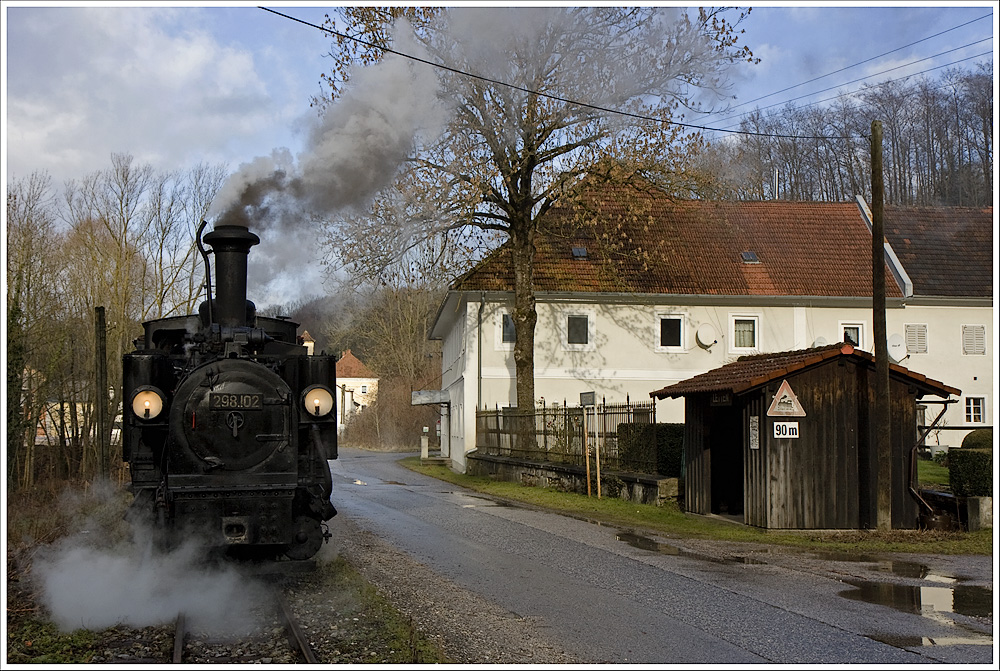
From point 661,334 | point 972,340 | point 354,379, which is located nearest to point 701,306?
point 661,334

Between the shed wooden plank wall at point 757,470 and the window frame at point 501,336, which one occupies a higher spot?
the window frame at point 501,336

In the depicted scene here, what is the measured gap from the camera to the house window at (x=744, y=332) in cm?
3038

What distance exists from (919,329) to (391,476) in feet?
58.1

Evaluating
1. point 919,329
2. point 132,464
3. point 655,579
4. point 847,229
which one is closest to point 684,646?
point 655,579

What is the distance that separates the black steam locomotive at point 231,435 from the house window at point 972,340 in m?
27.3

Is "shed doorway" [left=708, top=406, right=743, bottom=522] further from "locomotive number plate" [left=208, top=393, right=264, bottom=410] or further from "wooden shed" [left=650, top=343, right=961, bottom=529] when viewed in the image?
"locomotive number plate" [left=208, top=393, right=264, bottom=410]

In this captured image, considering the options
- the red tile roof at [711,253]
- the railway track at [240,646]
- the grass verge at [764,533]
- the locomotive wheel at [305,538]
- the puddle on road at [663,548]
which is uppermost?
the red tile roof at [711,253]

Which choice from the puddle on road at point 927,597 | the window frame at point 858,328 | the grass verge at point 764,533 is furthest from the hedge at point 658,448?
the window frame at point 858,328

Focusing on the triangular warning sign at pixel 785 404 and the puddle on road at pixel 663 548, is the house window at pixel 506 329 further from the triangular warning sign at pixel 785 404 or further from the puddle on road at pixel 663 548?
the triangular warning sign at pixel 785 404

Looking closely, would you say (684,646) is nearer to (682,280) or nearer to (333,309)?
(333,309)

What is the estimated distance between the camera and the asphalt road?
6.91 m

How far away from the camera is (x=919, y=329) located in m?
30.8

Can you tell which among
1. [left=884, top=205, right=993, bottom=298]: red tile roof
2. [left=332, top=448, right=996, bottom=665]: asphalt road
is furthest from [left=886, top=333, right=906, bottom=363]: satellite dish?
[left=332, top=448, right=996, bottom=665]: asphalt road

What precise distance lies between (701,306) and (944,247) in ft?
30.2
